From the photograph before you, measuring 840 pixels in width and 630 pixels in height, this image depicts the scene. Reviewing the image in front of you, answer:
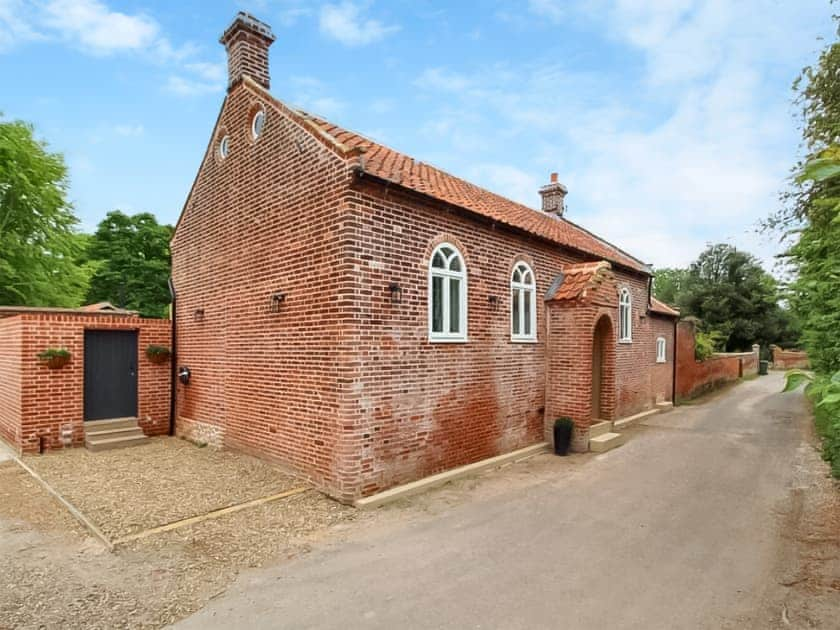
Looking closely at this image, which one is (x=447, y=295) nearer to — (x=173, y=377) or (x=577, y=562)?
(x=577, y=562)

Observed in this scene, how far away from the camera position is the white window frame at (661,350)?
635 inches

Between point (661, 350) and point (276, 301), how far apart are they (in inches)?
563

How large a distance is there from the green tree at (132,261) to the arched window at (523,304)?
107 ft

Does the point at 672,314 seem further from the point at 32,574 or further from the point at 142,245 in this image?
the point at 142,245

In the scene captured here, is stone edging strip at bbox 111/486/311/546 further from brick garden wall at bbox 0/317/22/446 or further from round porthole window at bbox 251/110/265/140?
round porthole window at bbox 251/110/265/140

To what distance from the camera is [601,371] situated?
37.8 feet

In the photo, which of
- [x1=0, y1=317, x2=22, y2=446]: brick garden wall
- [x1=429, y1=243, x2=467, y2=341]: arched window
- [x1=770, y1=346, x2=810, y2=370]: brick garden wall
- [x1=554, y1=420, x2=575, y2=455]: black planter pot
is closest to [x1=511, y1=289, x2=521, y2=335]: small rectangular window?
[x1=429, y1=243, x2=467, y2=341]: arched window

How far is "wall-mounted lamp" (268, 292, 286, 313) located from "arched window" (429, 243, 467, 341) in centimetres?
245

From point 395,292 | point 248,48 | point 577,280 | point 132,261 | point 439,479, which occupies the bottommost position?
point 439,479

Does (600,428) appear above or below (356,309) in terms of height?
below

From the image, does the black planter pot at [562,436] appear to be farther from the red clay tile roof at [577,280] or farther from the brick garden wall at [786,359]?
the brick garden wall at [786,359]

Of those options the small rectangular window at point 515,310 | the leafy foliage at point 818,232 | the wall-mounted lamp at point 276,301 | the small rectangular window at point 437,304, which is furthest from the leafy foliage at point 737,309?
the wall-mounted lamp at point 276,301

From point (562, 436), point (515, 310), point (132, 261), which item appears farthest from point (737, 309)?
point (132, 261)

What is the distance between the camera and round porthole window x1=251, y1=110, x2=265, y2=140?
824 centimetres
